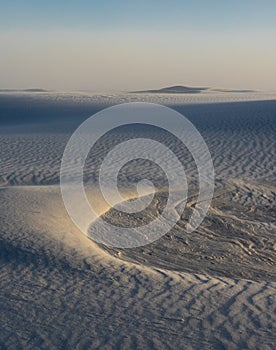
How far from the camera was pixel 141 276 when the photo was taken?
22.4ft

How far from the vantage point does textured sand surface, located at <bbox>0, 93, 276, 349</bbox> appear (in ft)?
18.0

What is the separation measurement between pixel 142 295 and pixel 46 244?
6.10 feet

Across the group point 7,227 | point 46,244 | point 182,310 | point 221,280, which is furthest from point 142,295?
point 7,227

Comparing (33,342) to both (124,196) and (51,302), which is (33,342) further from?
(124,196)

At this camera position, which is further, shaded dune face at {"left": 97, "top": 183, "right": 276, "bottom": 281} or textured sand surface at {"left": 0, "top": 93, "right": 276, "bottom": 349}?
shaded dune face at {"left": 97, "top": 183, "right": 276, "bottom": 281}

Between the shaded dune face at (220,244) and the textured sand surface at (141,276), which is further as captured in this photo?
the shaded dune face at (220,244)

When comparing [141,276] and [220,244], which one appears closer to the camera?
[141,276]

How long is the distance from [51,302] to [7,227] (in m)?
2.50

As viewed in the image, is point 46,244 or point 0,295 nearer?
point 0,295

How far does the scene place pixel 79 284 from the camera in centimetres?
660

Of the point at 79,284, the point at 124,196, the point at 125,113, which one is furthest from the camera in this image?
the point at 125,113

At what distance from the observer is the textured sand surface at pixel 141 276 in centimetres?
547

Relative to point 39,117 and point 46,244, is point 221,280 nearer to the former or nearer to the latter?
point 46,244

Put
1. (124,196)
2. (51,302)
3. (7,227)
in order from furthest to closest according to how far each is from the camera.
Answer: (124,196) < (7,227) < (51,302)
